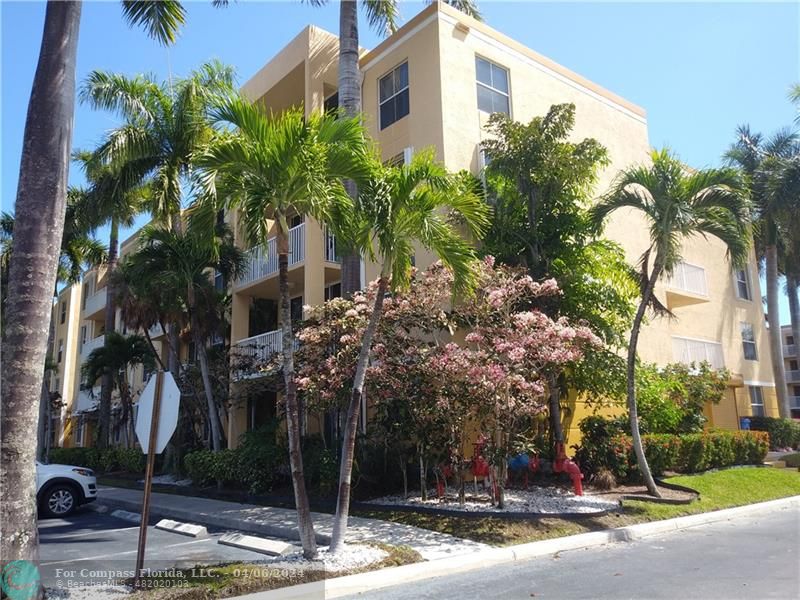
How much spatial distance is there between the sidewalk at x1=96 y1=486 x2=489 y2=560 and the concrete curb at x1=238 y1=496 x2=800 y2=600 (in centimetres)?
34

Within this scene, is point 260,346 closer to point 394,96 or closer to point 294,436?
point 394,96

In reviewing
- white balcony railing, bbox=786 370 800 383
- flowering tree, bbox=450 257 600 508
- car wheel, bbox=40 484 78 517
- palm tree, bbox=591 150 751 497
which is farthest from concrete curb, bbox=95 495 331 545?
white balcony railing, bbox=786 370 800 383

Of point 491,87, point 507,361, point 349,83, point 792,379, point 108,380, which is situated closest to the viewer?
point 507,361

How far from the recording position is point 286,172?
7836 millimetres

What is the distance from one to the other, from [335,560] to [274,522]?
372 centimetres

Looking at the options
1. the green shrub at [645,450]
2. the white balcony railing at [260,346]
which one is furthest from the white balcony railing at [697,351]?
the white balcony railing at [260,346]

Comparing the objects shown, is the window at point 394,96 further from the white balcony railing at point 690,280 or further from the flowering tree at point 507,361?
the white balcony railing at point 690,280

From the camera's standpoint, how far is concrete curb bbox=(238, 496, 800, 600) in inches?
266

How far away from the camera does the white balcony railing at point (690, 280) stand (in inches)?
867

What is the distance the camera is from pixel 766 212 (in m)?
23.9

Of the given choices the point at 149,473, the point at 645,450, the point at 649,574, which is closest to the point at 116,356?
the point at 149,473

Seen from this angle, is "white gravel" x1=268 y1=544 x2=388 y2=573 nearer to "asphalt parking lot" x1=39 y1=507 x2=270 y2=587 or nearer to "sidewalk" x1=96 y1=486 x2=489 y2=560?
"asphalt parking lot" x1=39 y1=507 x2=270 y2=587

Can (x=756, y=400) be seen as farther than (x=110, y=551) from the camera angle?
Yes

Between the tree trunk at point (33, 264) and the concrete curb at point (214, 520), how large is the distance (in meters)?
4.44
